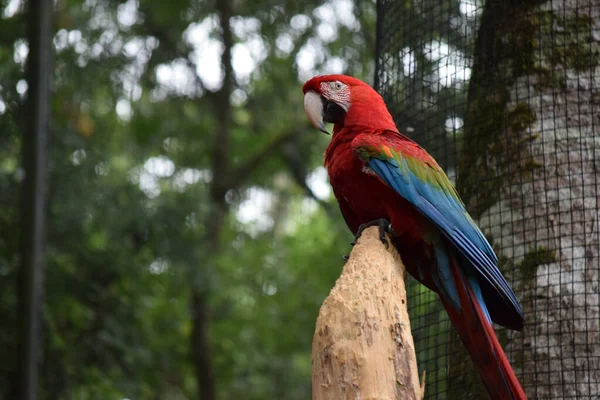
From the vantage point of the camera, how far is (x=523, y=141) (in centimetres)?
284

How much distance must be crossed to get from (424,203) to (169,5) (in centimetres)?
481

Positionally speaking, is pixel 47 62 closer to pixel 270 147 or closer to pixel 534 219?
pixel 534 219

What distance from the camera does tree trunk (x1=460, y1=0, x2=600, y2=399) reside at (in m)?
2.60

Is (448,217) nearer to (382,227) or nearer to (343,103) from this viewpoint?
(382,227)

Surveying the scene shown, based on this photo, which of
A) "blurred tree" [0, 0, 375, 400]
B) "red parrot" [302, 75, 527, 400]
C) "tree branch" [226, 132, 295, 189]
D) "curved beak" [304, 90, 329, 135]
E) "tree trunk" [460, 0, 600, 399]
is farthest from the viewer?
"tree branch" [226, 132, 295, 189]

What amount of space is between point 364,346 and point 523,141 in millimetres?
1474

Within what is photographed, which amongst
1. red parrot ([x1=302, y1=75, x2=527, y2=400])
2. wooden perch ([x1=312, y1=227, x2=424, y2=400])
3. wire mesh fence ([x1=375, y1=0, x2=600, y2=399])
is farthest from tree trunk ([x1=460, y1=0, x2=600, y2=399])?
wooden perch ([x1=312, y1=227, x2=424, y2=400])

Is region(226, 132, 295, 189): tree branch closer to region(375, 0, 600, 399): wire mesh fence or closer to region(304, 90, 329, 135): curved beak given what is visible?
region(375, 0, 600, 399): wire mesh fence

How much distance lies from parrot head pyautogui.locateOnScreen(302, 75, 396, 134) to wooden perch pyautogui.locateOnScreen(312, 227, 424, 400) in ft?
3.14

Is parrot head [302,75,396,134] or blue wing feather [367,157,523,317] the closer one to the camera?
blue wing feather [367,157,523,317]

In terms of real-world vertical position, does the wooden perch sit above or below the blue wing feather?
below

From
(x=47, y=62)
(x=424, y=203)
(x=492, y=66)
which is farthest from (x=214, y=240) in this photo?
(x=424, y=203)

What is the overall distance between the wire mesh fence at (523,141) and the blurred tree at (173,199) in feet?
9.49

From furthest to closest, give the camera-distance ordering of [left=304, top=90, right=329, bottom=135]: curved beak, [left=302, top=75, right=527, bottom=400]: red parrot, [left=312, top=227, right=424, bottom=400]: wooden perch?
[left=304, top=90, right=329, bottom=135]: curved beak < [left=302, top=75, right=527, bottom=400]: red parrot < [left=312, top=227, right=424, bottom=400]: wooden perch
